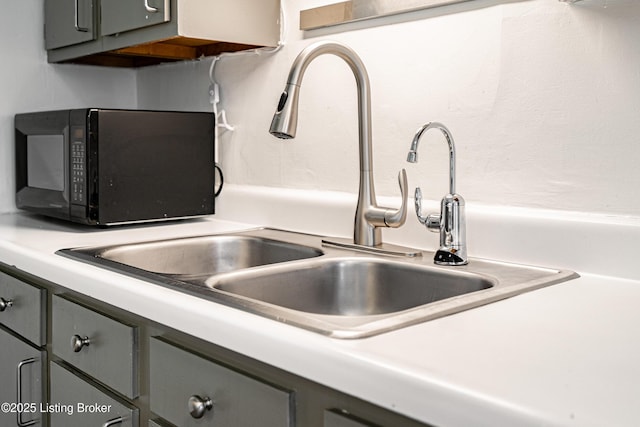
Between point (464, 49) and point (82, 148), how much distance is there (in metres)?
0.98

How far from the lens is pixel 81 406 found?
1.31 meters

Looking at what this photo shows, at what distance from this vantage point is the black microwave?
5.70ft

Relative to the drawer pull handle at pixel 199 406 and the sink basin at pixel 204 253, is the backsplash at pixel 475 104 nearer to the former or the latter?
the sink basin at pixel 204 253

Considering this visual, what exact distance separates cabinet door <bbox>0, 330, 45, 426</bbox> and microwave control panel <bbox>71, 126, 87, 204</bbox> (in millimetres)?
382

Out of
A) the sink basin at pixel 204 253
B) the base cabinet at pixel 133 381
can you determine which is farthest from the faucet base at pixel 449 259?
the base cabinet at pixel 133 381

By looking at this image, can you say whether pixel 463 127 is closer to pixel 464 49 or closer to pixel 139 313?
pixel 464 49

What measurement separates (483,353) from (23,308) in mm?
1138

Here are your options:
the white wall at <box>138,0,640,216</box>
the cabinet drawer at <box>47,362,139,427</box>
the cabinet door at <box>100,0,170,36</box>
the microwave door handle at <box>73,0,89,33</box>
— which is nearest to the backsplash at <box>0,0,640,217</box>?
the white wall at <box>138,0,640,216</box>

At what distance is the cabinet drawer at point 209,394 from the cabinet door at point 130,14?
96 centimetres

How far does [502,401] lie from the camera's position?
63cm

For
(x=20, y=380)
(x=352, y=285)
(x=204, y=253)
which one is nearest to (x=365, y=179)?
(x=352, y=285)

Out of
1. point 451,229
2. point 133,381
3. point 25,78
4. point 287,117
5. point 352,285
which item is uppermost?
point 25,78

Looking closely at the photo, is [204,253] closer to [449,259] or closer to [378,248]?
[378,248]

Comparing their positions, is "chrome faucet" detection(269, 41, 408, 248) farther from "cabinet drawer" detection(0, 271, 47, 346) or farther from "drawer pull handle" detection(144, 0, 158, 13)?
"cabinet drawer" detection(0, 271, 47, 346)
